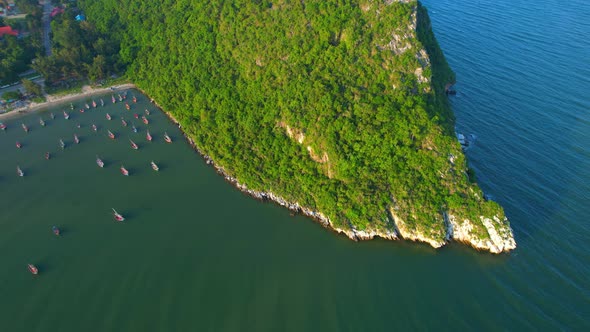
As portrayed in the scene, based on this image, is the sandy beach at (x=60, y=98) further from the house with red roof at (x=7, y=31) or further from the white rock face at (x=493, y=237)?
the white rock face at (x=493, y=237)

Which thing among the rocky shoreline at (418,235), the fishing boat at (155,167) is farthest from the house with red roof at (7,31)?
the rocky shoreline at (418,235)

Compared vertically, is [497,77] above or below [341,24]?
below

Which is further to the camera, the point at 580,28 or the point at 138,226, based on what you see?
the point at 580,28

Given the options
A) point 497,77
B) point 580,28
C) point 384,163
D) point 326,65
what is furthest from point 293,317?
point 580,28

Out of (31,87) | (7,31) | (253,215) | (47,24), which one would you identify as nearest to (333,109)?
(253,215)

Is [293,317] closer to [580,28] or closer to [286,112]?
[286,112]

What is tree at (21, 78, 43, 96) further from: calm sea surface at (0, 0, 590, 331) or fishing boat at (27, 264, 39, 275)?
fishing boat at (27, 264, 39, 275)
